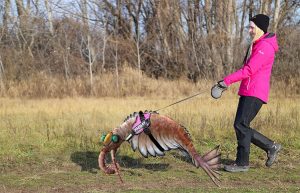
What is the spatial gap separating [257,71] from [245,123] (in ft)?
2.45

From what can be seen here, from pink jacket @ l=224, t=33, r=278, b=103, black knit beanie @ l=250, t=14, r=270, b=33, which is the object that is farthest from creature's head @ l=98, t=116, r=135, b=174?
black knit beanie @ l=250, t=14, r=270, b=33

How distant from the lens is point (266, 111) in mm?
11680

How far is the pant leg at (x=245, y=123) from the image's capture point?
641 centimetres

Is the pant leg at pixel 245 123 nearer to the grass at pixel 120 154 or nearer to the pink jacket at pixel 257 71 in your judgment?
the pink jacket at pixel 257 71

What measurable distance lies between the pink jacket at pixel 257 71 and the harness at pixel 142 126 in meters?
1.27

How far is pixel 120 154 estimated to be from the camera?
308 inches

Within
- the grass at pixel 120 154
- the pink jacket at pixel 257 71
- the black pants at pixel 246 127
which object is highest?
the pink jacket at pixel 257 71

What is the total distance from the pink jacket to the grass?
1.18 metres

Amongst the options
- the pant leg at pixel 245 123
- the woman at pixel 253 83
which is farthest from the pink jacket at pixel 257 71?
the pant leg at pixel 245 123

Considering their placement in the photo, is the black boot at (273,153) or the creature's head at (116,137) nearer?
the creature's head at (116,137)

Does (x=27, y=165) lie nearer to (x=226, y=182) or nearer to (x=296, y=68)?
(x=226, y=182)

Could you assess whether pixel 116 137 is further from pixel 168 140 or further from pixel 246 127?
pixel 246 127

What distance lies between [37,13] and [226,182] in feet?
60.2

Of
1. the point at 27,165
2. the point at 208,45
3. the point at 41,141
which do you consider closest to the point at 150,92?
the point at 208,45
